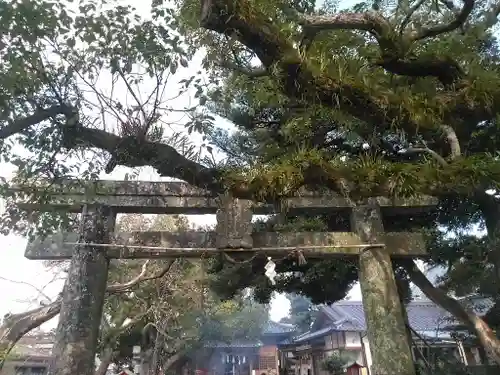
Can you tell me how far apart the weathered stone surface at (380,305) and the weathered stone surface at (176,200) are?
0.49 metres

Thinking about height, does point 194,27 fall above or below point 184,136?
above

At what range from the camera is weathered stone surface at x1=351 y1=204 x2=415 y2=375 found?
532 cm

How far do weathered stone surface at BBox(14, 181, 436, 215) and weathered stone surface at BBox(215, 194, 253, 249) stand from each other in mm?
428

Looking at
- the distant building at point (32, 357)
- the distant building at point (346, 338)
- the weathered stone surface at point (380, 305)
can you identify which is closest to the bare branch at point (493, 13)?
the weathered stone surface at point (380, 305)

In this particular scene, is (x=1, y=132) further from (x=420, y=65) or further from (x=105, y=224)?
(x=420, y=65)

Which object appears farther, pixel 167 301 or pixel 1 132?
pixel 167 301

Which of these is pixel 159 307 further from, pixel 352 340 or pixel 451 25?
pixel 451 25

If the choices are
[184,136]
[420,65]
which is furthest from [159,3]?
[420,65]

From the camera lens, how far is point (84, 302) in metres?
5.57

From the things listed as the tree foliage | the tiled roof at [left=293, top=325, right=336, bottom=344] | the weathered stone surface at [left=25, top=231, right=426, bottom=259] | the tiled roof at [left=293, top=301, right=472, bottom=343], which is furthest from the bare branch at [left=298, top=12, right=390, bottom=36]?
the tiled roof at [left=293, top=325, right=336, bottom=344]

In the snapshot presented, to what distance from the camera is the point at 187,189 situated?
6438 millimetres

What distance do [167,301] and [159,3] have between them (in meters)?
15.0

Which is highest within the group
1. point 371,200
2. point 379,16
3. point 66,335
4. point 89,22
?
point 89,22

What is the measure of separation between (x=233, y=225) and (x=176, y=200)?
3.97ft
